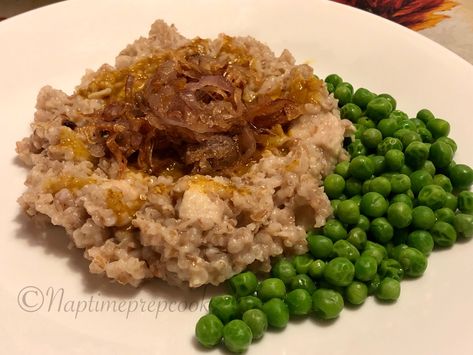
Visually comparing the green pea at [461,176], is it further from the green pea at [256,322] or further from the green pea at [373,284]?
the green pea at [256,322]

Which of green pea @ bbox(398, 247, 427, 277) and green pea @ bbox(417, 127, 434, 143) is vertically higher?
green pea @ bbox(417, 127, 434, 143)

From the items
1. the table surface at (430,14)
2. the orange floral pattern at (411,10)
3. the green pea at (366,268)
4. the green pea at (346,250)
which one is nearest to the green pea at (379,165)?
the green pea at (346,250)

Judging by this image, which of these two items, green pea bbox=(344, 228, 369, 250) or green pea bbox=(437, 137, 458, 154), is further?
green pea bbox=(437, 137, 458, 154)

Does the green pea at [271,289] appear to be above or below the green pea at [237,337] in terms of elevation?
above

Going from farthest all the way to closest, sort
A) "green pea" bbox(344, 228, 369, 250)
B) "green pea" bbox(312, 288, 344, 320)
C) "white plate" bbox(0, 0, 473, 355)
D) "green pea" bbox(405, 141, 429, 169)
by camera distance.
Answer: "green pea" bbox(405, 141, 429, 169) → "green pea" bbox(344, 228, 369, 250) → "green pea" bbox(312, 288, 344, 320) → "white plate" bbox(0, 0, 473, 355)

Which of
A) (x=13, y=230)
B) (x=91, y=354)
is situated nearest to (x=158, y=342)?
(x=91, y=354)

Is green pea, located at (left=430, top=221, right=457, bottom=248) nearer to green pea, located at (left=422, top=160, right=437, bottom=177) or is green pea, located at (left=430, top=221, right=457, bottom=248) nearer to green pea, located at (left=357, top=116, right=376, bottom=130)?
green pea, located at (left=422, top=160, right=437, bottom=177)

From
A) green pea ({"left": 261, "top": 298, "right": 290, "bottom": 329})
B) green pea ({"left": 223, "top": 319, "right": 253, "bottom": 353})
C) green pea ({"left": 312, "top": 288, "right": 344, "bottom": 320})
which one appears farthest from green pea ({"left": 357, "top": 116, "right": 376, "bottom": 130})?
green pea ({"left": 223, "top": 319, "right": 253, "bottom": 353})

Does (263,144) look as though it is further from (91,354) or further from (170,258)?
(91,354)
